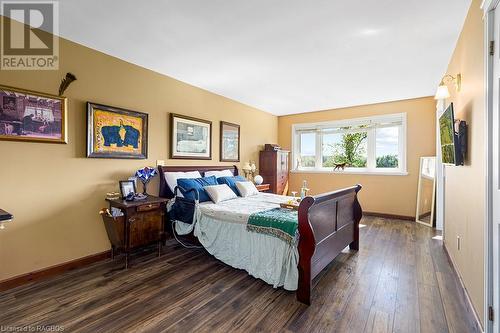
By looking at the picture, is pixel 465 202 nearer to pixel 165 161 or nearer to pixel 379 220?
pixel 379 220

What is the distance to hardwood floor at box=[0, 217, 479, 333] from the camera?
1797 millimetres

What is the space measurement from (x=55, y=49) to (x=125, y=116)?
962 millimetres

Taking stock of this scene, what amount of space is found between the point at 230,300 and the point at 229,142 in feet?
10.9

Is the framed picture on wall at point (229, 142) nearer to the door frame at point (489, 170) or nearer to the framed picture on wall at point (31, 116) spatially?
the framed picture on wall at point (31, 116)

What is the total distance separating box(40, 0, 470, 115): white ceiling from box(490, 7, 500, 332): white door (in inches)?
33.8

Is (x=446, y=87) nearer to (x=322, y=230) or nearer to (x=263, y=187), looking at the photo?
(x=322, y=230)

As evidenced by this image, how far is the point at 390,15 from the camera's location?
2217mm

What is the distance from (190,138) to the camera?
4.10m

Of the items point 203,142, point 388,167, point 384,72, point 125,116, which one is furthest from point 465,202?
point 125,116

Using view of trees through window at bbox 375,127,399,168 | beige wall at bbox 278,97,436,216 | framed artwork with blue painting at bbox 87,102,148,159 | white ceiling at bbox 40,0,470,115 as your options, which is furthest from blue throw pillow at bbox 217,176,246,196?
view of trees through window at bbox 375,127,399,168

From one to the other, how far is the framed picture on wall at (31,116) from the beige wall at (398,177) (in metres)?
5.18

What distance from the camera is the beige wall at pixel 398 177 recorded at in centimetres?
477

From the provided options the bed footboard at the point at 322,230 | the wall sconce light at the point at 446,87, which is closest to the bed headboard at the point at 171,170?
the bed footboard at the point at 322,230

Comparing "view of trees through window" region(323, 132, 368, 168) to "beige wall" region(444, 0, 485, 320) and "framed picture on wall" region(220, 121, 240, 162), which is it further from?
"beige wall" region(444, 0, 485, 320)
